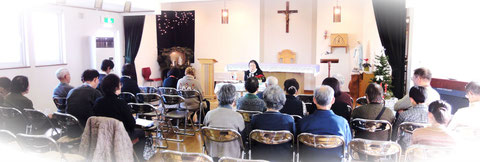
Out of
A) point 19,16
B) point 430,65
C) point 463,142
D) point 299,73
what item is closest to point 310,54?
point 299,73

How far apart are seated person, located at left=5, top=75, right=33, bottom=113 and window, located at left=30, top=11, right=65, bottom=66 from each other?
268cm

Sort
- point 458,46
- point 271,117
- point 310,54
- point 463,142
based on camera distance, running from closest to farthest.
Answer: point 463,142 → point 271,117 → point 458,46 → point 310,54

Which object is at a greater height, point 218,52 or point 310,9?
point 310,9

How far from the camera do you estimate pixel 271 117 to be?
327 cm

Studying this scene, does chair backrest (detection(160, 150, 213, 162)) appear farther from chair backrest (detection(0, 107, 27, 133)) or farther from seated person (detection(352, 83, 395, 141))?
chair backrest (detection(0, 107, 27, 133))

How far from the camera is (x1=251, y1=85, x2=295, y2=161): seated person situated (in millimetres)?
3246

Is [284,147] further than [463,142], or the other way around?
[284,147]

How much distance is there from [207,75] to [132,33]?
223cm

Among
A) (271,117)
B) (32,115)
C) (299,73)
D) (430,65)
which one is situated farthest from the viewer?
(299,73)

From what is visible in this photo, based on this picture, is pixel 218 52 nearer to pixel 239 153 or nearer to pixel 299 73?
pixel 299 73

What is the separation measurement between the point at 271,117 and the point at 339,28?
7.61m

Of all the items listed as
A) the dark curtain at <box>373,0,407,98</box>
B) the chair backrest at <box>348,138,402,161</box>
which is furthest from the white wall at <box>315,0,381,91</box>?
the chair backrest at <box>348,138,402,161</box>

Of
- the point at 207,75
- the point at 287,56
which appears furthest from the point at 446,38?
the point at 207,75

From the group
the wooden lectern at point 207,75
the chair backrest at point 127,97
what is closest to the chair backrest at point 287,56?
the wooden lectern at point 207,75
